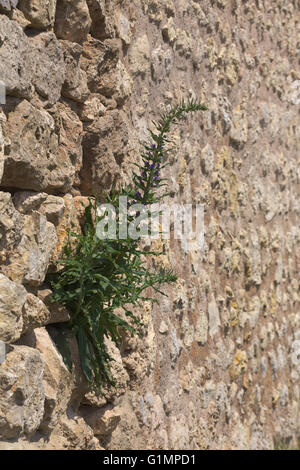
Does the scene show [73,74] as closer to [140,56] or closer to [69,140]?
[69,140]

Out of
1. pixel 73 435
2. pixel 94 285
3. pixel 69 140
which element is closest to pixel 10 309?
pixel 94 285

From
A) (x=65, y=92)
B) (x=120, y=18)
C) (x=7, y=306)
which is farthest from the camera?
(x=120, y=18)

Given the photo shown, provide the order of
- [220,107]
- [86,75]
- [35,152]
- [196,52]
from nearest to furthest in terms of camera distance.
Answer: [35,152] → [86,75] → [196,52] → [220,107]

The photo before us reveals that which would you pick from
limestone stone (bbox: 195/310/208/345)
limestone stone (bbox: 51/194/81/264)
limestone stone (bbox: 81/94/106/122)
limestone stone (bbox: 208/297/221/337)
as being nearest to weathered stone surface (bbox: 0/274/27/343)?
limestone stone (bbox: 51/194/81/264)

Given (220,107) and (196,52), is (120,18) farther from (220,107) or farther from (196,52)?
(220,107)

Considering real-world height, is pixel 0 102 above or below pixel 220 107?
below

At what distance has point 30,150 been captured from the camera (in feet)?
6.73

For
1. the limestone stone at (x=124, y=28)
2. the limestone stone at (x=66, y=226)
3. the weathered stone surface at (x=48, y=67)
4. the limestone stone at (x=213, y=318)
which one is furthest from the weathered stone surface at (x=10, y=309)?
the limestone stone at (x=213, y=318)

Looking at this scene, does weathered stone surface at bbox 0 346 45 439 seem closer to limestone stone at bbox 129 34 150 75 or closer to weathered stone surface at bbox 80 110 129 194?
weathered stone surface at bbox 80 110 129 194

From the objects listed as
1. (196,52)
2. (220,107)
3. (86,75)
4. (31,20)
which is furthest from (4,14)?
(220,107)

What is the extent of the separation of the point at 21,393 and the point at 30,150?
2.40ft

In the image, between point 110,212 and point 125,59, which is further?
point 125,59
